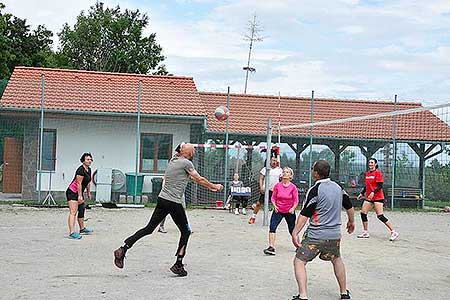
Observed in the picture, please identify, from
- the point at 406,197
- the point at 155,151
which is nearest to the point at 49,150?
the point at 155,151

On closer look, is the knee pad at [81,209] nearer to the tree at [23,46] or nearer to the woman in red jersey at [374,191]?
the woman in red jersey at [374,191]

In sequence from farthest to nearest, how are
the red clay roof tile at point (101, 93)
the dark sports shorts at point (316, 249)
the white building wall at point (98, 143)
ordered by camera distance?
the white building wall at point (98, 143) < the red clay roof tile at point (101, 93) < the dark sports shorts at point (316, 249)

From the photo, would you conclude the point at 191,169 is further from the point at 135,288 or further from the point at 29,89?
the point at 29,89

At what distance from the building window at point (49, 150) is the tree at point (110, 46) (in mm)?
23469

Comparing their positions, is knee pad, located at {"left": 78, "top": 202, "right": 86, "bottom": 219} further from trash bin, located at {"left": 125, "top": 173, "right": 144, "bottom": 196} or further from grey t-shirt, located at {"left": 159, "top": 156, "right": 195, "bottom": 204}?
trash bin, located at {"left": 125, "top": 173, "right": 144, "bottom": 196}

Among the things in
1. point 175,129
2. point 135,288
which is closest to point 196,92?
point 175,129

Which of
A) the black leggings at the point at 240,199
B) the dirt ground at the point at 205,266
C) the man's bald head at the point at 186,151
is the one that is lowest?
the dirt ground at the point at 205,266

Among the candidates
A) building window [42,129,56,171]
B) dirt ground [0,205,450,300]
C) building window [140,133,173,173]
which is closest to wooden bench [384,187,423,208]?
building window [140,133,173,173]

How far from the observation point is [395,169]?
24.2 metres

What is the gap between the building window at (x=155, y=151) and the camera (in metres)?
24.1

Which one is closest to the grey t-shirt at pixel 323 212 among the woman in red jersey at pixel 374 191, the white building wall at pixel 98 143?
the woman in red jersey at pixel 374 191

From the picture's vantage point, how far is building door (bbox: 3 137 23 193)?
24344mm

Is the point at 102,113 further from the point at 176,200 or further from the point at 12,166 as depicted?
the point at 176,200

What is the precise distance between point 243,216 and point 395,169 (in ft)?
24.2
